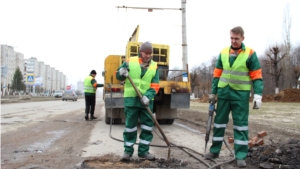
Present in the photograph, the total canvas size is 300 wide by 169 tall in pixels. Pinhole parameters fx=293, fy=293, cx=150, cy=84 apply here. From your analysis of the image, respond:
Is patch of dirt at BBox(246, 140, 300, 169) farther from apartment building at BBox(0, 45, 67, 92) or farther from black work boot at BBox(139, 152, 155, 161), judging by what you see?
apartment building at BBox(0, 45, 67, 92)

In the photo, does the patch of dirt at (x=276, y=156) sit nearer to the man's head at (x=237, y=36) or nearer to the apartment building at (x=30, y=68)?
the man's head at (x=237, y=36)

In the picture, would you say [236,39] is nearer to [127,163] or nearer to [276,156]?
[276,156]

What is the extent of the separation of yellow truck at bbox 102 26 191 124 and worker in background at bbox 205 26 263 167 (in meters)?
3.21

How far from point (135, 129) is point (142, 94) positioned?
1.84 feet

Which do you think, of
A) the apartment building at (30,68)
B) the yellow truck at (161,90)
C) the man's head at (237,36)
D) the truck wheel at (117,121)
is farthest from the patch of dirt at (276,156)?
the apartment building at (30,68)

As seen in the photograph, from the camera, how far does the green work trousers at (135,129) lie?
14.8 feet

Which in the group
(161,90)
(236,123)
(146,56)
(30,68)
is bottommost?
(236,123)

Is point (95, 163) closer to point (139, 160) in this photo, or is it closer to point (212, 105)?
point (139, 160)

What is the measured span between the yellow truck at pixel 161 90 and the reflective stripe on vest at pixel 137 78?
7.84ft

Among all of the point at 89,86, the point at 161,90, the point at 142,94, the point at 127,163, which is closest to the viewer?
→ the point at 127,163

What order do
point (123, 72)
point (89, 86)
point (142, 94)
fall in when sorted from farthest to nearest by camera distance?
point (89, 86) → point (142, 94) → point (123, 72)

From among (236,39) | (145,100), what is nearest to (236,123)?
(236,39)

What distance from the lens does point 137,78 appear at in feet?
15.1

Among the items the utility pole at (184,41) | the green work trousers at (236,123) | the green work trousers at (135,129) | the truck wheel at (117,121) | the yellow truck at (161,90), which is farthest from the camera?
the utility pole at (184,41)
